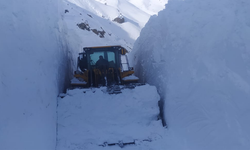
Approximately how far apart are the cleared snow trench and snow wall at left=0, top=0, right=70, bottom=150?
30 centimetres

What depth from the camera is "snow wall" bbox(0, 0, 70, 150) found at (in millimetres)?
3414

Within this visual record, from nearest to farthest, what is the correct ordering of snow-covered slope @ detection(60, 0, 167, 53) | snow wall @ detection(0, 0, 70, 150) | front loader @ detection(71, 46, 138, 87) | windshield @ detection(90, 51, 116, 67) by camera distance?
snow wall @ detection(0, 0, 70, 150)
front loader @ detection(71, 46, 138, 87)
windshield @ detection(90, 51, 116, 67)
snow-covered slope @ detection(60, 0, 167, 53)

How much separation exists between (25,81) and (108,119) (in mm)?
1908

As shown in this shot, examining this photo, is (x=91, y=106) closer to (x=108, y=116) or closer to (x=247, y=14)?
(x=108, y=116)

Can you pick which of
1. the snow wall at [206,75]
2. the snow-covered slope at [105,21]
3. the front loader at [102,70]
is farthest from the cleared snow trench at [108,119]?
the snow-covered slope at [105,21]

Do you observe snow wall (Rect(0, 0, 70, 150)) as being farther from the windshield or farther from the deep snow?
the windshield

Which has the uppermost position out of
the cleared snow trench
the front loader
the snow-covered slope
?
the snow-covered slope

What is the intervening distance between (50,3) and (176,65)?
395 cm

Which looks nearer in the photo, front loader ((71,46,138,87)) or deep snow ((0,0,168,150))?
deep snow ((0,0,168,150))

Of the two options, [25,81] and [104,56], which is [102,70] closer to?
[104,56]

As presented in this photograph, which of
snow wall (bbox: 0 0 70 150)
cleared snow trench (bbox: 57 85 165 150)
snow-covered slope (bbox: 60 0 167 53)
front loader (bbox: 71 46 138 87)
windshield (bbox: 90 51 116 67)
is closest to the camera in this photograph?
snow wall (bbox: 0 0 70 150)

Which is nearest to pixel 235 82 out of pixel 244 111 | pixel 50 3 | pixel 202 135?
pixel 244 111

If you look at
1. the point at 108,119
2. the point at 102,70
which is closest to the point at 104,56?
the point at 102,70

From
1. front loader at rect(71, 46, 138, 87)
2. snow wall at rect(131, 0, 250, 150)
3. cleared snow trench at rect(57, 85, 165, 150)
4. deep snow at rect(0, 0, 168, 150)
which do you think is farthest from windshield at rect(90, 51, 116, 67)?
cleared snow trench at rect(57, 85, 165, 150)
